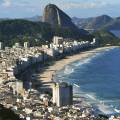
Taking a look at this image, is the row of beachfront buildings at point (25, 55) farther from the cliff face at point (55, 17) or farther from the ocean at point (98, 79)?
the cliff face at point (55, 17)

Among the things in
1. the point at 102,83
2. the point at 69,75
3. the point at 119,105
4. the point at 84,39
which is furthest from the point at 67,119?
the point at 84,39

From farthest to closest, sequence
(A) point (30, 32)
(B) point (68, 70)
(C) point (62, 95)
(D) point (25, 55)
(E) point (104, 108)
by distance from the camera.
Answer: (A) point (30, 32) → (D) point (25, 55) → (B) point (68, 70) → (E) point (104, 108) → (C) point (62, 95)

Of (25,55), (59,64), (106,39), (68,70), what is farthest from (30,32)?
(68,70)

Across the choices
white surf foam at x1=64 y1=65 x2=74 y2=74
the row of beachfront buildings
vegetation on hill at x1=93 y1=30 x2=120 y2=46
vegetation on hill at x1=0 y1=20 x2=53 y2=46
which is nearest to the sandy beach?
white surf foam at x1=64 y1=65 x2=74 y2=74

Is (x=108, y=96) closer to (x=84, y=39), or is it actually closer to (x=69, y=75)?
(x=69, y=75)

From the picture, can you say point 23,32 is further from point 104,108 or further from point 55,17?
point 104,108

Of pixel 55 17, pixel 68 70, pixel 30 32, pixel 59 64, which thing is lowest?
pixel 68 70

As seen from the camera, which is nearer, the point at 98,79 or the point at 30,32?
the point at 98,79

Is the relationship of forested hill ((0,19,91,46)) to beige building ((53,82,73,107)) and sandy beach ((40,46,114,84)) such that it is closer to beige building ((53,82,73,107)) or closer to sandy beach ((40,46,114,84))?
sandy beach ((40,46,114,84))
